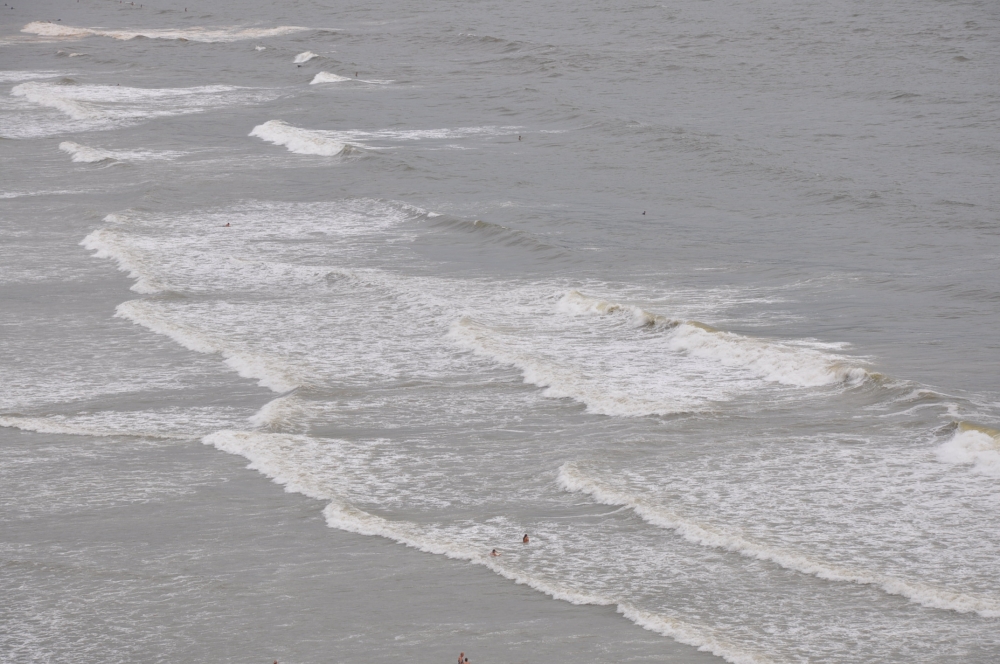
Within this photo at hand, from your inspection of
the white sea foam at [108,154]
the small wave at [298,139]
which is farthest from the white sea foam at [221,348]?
the small wave at [298,139]

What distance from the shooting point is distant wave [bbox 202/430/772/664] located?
11117 mm

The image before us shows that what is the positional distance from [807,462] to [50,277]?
14.4 metres

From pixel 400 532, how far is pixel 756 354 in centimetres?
676

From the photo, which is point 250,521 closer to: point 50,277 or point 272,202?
point 50,277

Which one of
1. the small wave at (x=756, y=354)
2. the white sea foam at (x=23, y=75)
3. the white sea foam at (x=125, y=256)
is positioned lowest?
the small wave at (x=756, y=354)

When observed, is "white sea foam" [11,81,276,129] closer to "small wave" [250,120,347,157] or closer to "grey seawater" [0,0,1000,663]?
"grey seawater" [0,0,1000,663]

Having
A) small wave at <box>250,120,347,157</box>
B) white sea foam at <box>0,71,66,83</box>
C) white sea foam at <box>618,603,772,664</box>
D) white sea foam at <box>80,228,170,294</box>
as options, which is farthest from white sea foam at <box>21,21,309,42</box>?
white sea foam at <box>618,603,772,664</box>

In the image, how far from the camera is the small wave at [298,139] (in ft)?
122

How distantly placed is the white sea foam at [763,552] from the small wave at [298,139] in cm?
2352

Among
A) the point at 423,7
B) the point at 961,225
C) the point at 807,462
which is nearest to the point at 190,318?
the point at 807,462

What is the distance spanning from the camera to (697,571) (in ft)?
40.2

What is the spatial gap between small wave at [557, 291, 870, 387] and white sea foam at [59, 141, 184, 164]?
1874cm

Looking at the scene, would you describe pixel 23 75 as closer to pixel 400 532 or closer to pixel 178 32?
pixel 178 32

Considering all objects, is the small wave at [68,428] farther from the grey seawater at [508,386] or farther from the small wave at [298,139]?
the small wave at [298,139]
